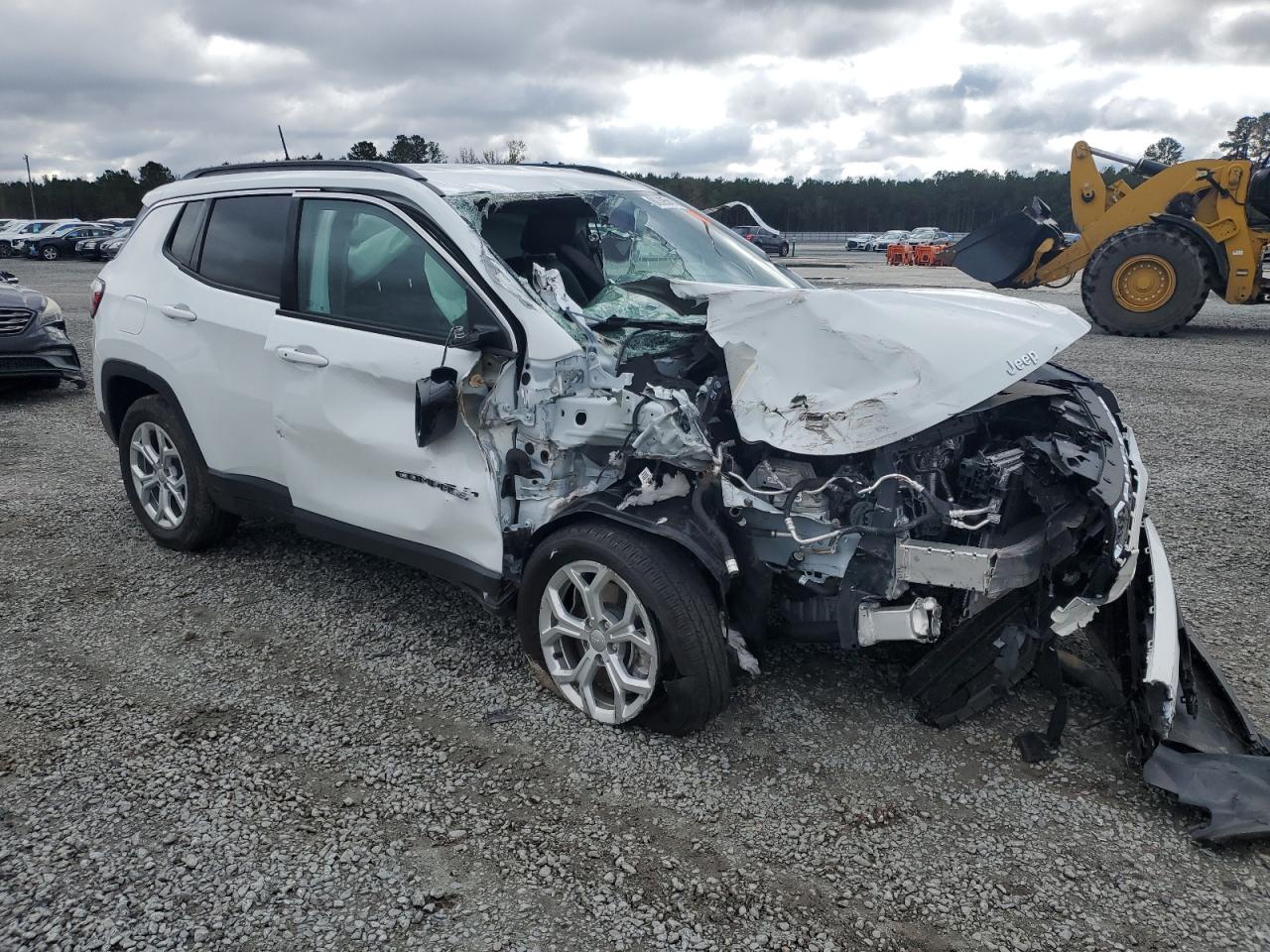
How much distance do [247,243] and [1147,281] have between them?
12.0 meters

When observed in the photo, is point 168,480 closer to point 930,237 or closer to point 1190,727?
point 1190,727

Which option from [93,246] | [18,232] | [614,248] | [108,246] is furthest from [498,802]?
[18,232]

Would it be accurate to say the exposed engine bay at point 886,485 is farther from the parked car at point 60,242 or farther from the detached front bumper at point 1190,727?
the parked car at point 60,242

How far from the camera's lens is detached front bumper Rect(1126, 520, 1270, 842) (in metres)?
2.70

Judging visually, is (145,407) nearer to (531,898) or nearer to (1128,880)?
(531,898)

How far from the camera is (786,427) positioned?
2.97 m

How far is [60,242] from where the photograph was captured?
31.7m

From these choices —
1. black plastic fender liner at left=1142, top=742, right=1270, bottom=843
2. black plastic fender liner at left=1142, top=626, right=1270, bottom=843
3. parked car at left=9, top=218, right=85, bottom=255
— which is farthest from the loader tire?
parked car at left=9, top=218, right=85, bottom=255

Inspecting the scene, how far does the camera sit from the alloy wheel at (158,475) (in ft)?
15.4

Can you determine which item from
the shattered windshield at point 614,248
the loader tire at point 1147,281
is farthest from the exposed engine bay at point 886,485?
the loader tire at point 1147,281

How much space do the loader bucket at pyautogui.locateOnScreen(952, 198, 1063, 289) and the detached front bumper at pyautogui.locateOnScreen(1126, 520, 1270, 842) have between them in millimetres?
9021

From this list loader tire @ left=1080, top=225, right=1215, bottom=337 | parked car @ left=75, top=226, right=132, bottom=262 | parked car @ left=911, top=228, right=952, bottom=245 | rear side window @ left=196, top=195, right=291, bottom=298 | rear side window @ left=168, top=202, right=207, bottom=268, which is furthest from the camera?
parked car @ left=911, top=228, right=952, bottom=245

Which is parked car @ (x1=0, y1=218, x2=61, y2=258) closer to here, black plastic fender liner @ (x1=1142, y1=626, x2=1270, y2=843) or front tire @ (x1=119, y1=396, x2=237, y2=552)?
front tire @ (x1=119, y1=396, x2=237, y2=552)

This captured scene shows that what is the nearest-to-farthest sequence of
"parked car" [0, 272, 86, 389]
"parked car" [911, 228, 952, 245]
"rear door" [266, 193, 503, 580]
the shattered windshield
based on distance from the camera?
"rear door" [266, 193, 503, 580] → the shattered windshield → "parked car" [0, 272, 86, 389] → "parked car" [911, 228, 952, 245]
